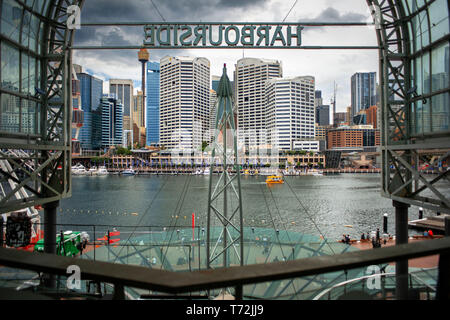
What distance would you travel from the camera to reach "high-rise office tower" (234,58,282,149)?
601 feet

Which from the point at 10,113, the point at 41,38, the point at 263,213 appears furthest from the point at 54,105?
the point at 263,213

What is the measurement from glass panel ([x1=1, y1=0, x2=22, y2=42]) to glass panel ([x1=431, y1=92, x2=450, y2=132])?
1257 cm

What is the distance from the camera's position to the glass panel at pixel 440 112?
8234mm

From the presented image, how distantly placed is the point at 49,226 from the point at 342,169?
16566 cm

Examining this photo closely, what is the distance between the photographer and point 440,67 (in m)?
8.41

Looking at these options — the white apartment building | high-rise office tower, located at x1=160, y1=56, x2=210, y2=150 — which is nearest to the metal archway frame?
the white apartment building

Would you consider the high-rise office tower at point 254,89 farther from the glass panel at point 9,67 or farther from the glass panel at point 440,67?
the glass panel at point 9,67

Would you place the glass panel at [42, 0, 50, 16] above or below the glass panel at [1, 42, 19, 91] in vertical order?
above

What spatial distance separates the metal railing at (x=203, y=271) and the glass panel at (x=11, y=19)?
842 centimetres

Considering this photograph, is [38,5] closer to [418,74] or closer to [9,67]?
[9,67]

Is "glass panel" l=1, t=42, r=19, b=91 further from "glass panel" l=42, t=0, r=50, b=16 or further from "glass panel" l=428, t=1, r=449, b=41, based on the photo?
"glass panel" l=428, t=1, r=449, b=41

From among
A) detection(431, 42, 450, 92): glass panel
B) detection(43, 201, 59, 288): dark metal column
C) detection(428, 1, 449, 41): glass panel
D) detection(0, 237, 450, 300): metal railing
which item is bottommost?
detection(43, 201, 59, 288): dark metal column

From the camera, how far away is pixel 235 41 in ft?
34.1

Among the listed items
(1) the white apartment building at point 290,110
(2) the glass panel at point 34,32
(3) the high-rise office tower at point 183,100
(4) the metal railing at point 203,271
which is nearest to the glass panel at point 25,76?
(2) the glass panel at point 34,32
